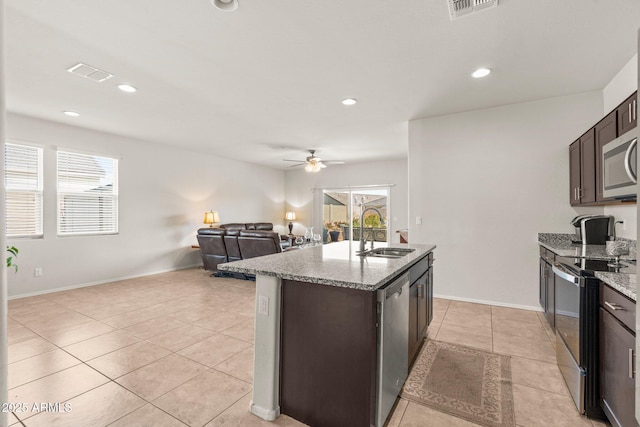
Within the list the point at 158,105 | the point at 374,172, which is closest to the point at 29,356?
the point at 158,105

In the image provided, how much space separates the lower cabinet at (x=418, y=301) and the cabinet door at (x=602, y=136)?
159cm

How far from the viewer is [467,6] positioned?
205 cm

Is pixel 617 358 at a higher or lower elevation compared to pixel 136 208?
lower

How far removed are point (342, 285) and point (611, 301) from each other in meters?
1.45

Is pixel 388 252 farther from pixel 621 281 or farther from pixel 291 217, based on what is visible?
pixel 291 217

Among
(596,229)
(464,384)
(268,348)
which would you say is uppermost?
(596,229)

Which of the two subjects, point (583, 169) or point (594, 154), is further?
point (583, 169)

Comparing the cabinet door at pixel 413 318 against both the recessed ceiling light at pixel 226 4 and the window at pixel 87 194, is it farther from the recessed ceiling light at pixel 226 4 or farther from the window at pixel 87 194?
the window at pixel 87 194

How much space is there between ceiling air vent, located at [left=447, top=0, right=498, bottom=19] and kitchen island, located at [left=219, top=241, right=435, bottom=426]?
5.93 feet

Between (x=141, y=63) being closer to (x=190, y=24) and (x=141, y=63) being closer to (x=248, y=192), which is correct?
(x=190, y=24)

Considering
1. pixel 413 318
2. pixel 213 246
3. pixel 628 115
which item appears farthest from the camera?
pixel 213 246

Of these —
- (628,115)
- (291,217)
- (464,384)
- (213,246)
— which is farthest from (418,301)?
(291,217)

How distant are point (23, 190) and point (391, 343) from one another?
5562mm

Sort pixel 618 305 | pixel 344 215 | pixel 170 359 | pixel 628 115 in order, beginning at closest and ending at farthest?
pixel 618 305, pixel 628 115, pixel 170 359, pixel 344 215
